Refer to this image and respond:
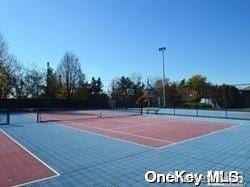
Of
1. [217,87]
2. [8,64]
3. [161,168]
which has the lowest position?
[161,168]

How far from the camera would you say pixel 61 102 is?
4803cm

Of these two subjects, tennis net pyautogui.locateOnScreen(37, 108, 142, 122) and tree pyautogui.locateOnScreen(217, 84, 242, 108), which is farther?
tree pyautogui.locateOnScreen(217, 84, 242, 108)

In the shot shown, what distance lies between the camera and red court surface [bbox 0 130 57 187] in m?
7.16

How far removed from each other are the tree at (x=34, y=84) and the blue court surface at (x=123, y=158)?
37004mm

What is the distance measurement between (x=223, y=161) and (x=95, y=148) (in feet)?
15.1

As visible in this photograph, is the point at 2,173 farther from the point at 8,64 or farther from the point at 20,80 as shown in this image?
the point at 20,80

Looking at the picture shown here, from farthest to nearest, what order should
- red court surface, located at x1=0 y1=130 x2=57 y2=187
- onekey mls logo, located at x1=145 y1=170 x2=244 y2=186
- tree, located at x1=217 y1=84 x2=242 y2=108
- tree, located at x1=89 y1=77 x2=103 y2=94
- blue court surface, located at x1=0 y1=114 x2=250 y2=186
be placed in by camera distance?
1. tree, located at x1=89 y1=77 x2=103 y2=94
2. tree, located at x1=217 y1=84 x2=242 y2=108
3. blue court surface, located at x1=0 y1=114 x2=250 y2=186
4. red court surface, located at x1=0 y1=130 x2=57 y2=187
5. onekey mls logo, located at x1=145 y1=170 x2=244 y2=186

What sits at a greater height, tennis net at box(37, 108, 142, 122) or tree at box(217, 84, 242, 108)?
tree at box(217, 84, 242, 108)

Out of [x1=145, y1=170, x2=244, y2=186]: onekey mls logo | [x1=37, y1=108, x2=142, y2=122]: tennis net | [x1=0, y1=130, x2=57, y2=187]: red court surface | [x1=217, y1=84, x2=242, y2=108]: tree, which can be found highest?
[x1=217, y1=84, x2=242, y2=108]: tree

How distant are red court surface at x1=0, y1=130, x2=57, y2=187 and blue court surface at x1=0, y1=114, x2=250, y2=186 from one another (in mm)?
329

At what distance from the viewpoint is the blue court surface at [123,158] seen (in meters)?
7.30

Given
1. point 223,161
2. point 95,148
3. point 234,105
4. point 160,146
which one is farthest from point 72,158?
point 234,105

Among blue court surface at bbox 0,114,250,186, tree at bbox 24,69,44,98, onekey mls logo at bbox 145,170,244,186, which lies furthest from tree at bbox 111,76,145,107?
onekey mls logo at bbox 145,170,244,186

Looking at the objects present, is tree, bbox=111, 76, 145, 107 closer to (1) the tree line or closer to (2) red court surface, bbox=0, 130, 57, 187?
(1) the tree line
